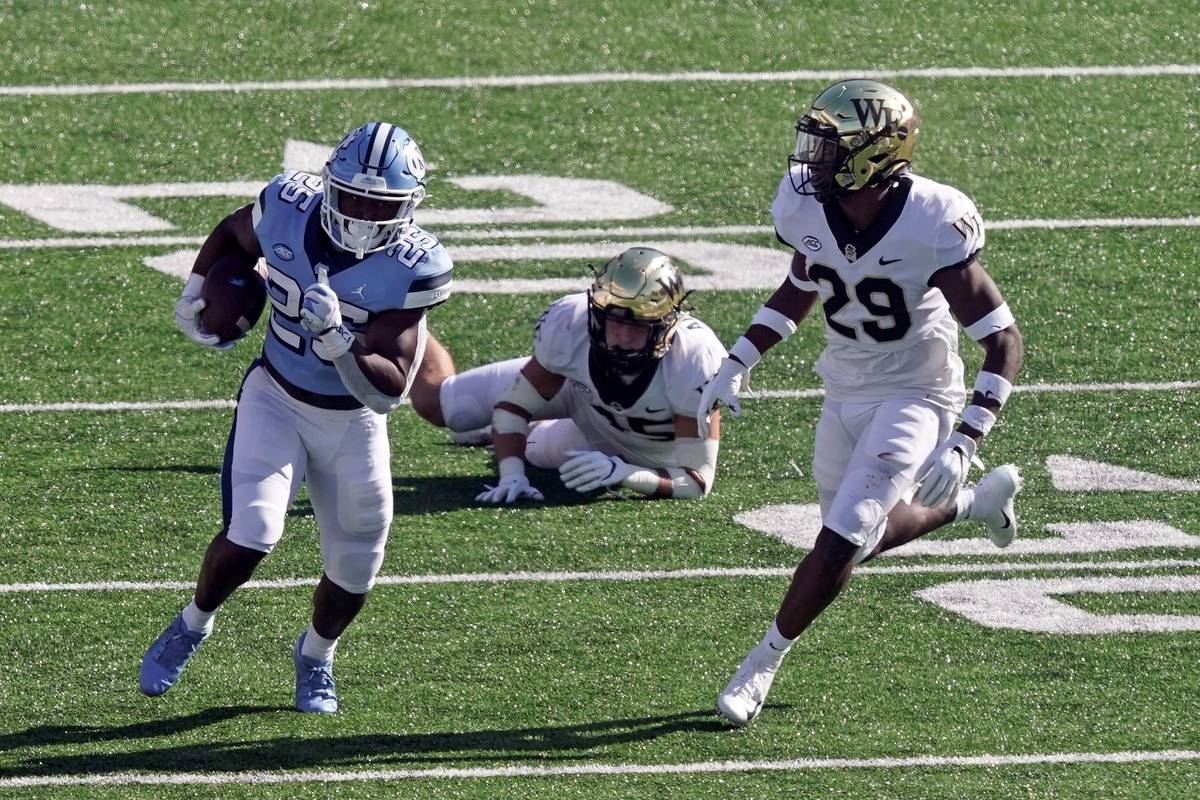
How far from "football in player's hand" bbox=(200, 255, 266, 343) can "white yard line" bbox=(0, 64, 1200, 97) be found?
5554 millimetres

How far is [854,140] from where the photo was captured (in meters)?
5.68

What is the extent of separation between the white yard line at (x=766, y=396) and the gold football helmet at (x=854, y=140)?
2674 mm

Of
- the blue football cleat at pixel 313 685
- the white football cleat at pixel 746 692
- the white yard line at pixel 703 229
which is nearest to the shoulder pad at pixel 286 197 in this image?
the blue football cleat at pixel 313 685

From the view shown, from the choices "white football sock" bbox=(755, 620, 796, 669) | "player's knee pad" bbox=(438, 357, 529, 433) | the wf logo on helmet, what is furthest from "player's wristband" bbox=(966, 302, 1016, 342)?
"player's knee pad" bbox=(438, 357, 529, 433)

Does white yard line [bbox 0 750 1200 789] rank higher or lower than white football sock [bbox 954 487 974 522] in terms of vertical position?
lower

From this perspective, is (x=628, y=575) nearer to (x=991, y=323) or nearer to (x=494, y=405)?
(x=494, y=405)

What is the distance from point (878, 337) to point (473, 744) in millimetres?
1598

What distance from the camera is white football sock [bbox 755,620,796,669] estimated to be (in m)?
5.61

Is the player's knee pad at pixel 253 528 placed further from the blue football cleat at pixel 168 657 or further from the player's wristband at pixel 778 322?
the player's wristband at pixel 778 322

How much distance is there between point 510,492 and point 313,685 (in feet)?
6.02

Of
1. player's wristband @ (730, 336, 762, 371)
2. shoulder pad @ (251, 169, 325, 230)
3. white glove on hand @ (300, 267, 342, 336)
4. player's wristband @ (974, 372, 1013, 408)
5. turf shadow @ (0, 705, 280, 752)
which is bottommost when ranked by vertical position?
turf shadow @ (0, 705, 280, 752)

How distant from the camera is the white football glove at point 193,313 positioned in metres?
5.61

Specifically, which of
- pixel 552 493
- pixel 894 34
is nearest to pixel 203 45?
pixel 894 34

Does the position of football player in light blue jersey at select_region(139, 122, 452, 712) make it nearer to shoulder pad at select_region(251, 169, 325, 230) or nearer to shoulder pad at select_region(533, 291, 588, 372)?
shoulder pad at select_region(251, 169, 325, 230)
